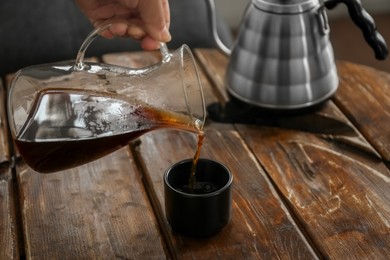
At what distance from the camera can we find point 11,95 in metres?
0.97

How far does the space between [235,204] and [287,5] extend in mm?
411

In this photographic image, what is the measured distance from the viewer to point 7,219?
3.43ft

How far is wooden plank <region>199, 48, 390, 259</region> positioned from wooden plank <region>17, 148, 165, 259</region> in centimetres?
23

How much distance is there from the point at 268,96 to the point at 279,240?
0.38 m

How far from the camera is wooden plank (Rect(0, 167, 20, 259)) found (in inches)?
38.5

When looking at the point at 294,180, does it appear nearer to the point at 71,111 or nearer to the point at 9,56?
the point at 71,111

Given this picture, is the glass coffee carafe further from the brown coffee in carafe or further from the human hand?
the human hand

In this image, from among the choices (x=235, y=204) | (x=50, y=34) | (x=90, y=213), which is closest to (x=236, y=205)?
(x=235, y=204)

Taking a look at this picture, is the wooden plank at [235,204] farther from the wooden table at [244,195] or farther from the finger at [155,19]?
the finger at [155,19]

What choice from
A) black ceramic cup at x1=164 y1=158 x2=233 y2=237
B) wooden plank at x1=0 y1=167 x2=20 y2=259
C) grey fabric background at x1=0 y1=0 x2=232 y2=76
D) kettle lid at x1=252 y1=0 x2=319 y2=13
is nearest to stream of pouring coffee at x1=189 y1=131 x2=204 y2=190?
black ceramic cup at x1=164 y1=158 x2=233 y2=237

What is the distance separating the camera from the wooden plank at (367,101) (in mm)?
1254

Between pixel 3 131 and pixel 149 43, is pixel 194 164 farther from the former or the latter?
pixel 3 131

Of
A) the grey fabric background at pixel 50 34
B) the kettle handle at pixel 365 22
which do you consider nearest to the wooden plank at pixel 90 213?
the kettle handle at pixel 365 22

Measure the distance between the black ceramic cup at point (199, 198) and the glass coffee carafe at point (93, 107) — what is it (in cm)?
7
